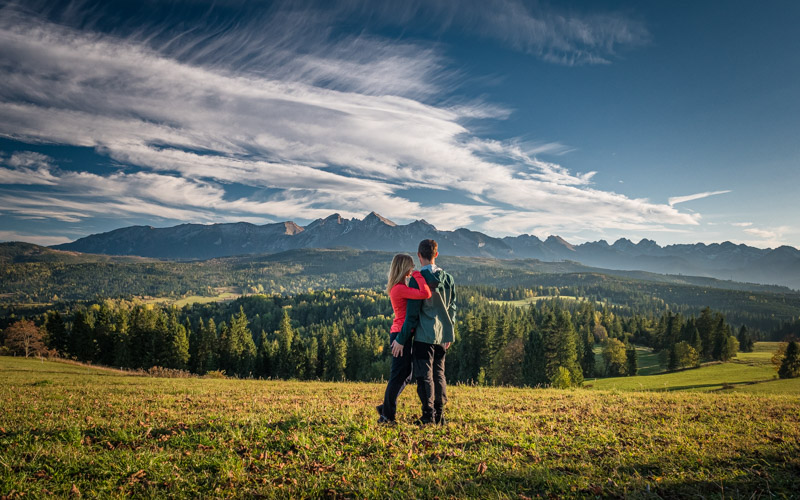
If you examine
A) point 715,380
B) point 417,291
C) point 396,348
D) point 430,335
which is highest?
point 417,291

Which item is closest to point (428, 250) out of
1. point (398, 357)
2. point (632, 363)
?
point (398, 357)

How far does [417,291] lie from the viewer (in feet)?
24.0

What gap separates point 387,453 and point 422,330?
2469mm

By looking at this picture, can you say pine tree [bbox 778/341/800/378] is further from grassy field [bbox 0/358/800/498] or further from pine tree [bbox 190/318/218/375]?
pine tree [bbox 190/318/218/375]

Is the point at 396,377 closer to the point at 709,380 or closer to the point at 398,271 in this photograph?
the point at 398,271

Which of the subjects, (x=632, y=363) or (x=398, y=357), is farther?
(x=632, y=363)

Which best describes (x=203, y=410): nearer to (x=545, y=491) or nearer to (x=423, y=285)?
(x=423, y=285)

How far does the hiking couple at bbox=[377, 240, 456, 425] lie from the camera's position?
747 cm

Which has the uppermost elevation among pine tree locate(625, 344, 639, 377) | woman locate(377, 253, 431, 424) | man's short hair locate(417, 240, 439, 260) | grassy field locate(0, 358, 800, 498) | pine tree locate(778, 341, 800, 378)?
man's short hair locate(417, 240, 439, 260)

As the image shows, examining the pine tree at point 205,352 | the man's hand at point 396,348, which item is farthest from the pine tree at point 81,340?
the man's hand at point 396,348

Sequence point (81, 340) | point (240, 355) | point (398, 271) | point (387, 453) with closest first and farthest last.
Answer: point (387, 453) → point (398, 271) → point (81, 340) → point (240, 355)

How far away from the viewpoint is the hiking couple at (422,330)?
24.5ft

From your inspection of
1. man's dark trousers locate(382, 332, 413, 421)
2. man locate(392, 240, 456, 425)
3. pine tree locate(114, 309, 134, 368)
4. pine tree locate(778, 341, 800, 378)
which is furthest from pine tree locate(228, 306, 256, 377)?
pine tree locate(778, 341, 800, 378)

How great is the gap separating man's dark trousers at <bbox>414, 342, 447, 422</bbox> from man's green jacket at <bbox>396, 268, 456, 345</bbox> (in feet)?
0.85
